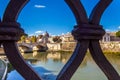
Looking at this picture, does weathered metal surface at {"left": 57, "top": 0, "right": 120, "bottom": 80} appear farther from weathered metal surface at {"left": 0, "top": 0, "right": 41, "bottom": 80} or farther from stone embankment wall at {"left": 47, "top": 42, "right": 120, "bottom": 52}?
stone embankment wall at {"left": 47, "top": 42, "right": 120, "bottom": 52}

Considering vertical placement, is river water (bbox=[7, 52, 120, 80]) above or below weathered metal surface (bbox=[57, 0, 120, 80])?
below

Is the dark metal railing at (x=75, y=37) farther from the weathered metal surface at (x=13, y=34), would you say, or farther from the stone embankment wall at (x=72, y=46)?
the stone embankment wall at (x=72, y=46)

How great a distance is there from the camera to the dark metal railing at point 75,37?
85 cm

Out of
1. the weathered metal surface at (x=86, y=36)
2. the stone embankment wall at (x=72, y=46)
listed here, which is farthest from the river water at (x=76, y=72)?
the stone embankment wall at (x=72, y=46)

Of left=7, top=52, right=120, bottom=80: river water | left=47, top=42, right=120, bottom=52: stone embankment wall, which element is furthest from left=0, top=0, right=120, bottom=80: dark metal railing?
left=47, top=42, right=120, bottom=52: stone embankment wall

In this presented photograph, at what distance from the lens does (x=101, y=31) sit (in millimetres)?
942

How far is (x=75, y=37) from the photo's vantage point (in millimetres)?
950

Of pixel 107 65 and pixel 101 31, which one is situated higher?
pixel 101 31

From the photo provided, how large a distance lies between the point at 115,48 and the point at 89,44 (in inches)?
1473

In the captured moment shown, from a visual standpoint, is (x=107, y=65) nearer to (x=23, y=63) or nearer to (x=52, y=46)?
(x=23, y=63)

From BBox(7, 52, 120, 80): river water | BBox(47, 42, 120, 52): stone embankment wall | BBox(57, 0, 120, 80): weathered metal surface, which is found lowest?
BBox(7, 52, 120, 80): river water

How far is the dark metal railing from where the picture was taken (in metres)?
0.85

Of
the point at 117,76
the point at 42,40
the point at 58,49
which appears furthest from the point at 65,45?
the point at 117,76

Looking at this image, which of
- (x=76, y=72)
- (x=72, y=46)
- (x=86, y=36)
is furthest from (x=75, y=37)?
(x=72, y=46)
